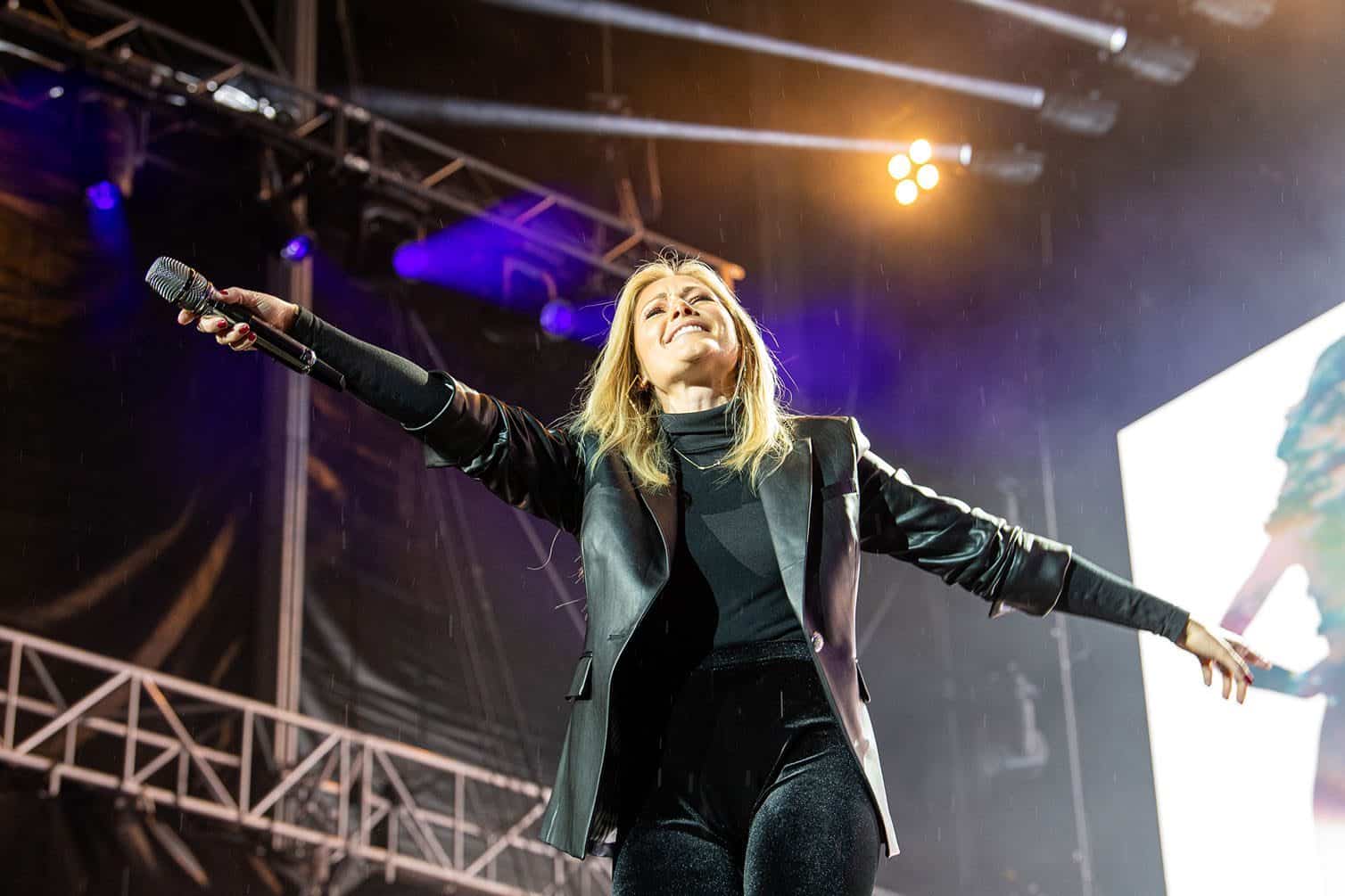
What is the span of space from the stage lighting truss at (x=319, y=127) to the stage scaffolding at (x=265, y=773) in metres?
2.28

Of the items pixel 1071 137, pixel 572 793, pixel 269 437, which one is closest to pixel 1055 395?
pixel 1071 137

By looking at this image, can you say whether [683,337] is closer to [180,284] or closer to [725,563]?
[725,563]

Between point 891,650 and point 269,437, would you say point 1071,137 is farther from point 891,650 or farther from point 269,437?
point 269,437

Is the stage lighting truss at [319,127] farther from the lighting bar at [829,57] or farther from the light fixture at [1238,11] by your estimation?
the light fixture at [1238,11]

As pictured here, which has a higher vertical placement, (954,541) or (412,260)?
(412,260)

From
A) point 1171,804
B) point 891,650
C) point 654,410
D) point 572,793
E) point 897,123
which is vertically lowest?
point 572,793

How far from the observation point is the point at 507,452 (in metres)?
1.87

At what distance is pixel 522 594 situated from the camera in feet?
20.4

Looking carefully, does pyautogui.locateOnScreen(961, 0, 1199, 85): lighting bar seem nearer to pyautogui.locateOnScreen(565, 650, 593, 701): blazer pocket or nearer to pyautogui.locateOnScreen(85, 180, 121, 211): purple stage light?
pyautogui.locateOnScreen(85, 180, 121, 211): purple stage light

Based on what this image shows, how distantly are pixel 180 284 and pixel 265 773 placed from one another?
163 inches

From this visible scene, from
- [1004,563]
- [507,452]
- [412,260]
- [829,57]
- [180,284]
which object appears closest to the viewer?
[180,284]

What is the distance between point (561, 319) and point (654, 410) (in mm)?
4683

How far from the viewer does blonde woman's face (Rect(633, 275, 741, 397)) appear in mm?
2020

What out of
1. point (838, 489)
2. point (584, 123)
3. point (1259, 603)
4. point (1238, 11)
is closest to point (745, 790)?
point (838, 489)
